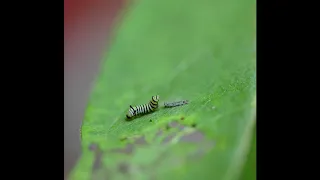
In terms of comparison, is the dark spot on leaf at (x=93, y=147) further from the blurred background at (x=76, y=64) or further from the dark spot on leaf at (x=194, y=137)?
the dark spot on leaf at (x=194, y=137)

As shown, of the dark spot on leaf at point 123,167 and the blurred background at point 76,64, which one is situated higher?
the blurred background at point 76,64

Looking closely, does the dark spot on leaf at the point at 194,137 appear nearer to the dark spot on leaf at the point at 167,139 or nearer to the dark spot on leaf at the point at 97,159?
the dark spot on leaf at the point at 167,139

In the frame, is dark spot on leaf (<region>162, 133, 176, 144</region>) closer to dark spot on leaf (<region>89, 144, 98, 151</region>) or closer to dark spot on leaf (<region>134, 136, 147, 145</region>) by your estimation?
dark spot on leaf (<region>134, 136, 147, 145</region>)

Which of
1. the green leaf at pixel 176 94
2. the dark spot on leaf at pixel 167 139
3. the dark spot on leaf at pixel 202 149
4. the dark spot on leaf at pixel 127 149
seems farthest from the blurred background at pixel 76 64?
the dark spot on leaf at pixel 202 149

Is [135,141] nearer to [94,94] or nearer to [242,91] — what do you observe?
[94,94]

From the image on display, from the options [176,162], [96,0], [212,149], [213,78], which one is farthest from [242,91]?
[96,0]

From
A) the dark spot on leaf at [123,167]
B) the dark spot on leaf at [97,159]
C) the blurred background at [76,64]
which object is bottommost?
the dark spot on leaf at [123,167]

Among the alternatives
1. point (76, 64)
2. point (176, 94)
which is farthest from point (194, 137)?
point (76, 64)
